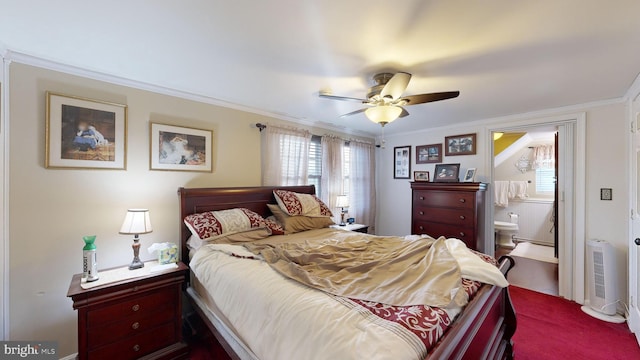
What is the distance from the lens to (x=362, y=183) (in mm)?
4430

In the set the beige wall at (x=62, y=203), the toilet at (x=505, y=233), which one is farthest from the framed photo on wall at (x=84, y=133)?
the toilet at (x=505, y=233)

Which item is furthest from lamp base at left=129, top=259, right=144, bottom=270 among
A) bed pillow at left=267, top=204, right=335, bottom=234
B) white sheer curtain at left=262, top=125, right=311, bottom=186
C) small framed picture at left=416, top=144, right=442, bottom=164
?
small framed picture at left=416, top=144, right=442, bottom=164

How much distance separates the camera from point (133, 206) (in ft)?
7.45

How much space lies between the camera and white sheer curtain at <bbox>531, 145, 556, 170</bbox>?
17.4 feet

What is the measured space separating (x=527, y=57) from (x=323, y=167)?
102 inches

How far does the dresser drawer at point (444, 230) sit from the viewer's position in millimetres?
3295

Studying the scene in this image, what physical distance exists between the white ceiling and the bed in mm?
1143

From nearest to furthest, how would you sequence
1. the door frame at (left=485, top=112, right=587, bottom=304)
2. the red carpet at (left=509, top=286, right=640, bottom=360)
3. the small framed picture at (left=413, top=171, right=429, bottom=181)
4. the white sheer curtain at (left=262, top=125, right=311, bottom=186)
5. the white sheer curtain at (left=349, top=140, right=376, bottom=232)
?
the red carpet at (left=509, top=286, right=640, bottom=360) → the door frame at (left=485, top=112, right=587, bottom=304) → the white sheer curtain at (left=262, top=125, right=311, bottom=186) → the small framed picture at (left=413, top=171, right=429, bottom=181) → the white sheer curtain at (left=349, top=140, right=376, bottom=232)

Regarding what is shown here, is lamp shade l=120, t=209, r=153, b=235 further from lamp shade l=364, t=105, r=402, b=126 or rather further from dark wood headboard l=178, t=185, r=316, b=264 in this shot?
lamp shade l=364, t=105, r=402, b=126

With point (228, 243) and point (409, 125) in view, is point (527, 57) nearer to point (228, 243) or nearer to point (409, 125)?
point (409, 125)

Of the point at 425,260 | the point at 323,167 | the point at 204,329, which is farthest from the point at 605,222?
the point at 204,329

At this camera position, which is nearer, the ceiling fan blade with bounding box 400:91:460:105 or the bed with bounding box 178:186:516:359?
the bed with bounding box 178:186:516:359

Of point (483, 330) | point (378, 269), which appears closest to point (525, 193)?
point (483, 330)

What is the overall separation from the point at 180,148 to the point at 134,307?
1445mm
